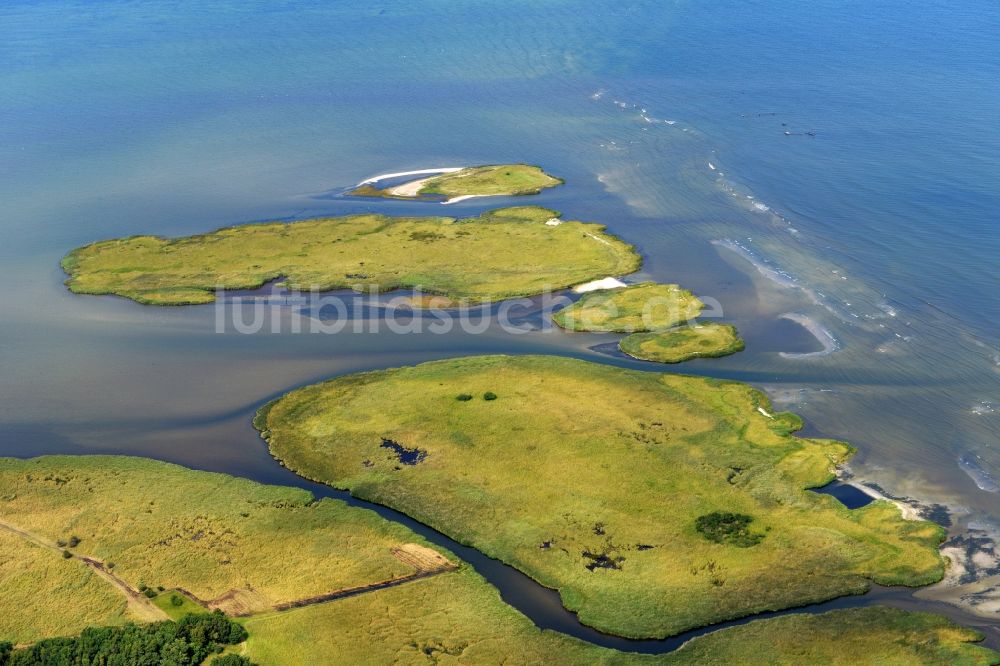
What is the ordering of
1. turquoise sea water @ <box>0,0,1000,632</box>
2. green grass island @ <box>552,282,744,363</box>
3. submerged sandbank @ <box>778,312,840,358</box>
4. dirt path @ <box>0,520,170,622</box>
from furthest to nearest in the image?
green grass island @ <box>552,282,744,363</box> → submerged sandbank @ <box>778,312,840,358</box> → turquoise sea water @ <box>0,0,1000,632</box> → dirt path @ <box>0,520,170,622</box>

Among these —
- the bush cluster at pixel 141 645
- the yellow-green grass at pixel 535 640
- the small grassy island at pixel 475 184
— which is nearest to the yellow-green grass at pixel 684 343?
the yellow-green grass at pixel 535 640

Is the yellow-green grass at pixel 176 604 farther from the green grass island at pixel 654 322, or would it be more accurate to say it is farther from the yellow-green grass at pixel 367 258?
the yellow-green grass at pixel 367 258

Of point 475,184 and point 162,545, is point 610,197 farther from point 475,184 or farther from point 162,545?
point 162,545

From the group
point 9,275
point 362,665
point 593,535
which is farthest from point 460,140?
point 362,665

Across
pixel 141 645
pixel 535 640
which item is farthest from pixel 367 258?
pixel 535 640

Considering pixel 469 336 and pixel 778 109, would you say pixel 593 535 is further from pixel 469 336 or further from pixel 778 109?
pixel 778 109

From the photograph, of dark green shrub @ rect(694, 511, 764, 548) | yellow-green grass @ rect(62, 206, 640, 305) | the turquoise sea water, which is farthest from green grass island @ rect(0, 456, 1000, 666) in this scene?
yellow-green grass @ rect(62, 206, 640, 305)

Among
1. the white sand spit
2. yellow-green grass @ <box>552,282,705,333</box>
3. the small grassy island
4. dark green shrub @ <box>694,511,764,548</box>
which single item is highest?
the small grassy island

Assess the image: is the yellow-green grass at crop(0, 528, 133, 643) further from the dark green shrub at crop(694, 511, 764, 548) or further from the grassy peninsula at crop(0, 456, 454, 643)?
the dark green shrub at crop(694, 511, 764, 548)
